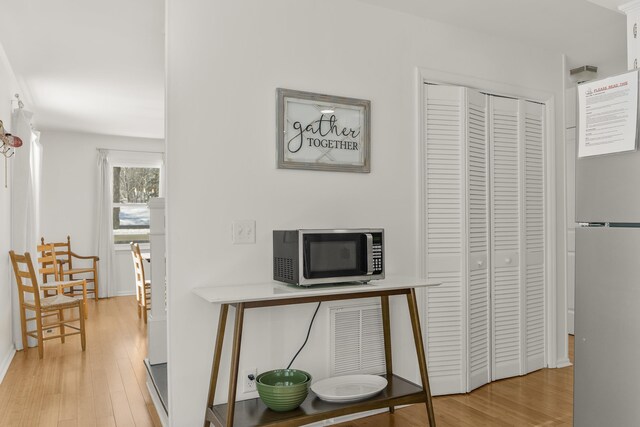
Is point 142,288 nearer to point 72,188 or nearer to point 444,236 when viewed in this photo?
point 72,188

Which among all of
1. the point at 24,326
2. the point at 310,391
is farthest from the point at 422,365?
the point at 24,326

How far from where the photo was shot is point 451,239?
3.18 m

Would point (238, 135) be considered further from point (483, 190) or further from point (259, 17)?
point (483, 190)

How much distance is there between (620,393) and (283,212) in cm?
174

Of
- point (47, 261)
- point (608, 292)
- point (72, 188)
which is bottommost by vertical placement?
point (47, 261)

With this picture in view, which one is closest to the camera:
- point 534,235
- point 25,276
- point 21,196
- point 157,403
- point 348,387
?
point 348,387

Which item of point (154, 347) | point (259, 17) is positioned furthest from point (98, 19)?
point (154, 347)

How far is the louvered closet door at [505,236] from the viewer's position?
3404 mm

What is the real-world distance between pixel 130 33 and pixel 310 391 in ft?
8.86

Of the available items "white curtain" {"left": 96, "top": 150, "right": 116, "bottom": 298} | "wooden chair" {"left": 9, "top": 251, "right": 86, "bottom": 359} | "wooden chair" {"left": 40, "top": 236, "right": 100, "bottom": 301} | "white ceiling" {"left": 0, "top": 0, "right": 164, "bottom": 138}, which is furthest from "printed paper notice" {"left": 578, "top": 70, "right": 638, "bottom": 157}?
"white curtain" {"left": 96, "top": 150, "right": 116, "bottom": 298}

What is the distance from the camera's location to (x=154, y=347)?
3430 millimetres

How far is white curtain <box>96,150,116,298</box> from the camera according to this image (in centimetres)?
702

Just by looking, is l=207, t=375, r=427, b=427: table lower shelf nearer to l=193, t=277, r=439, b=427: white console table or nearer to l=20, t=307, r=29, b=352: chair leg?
l=193, t=277, r=439, b=427: white console table

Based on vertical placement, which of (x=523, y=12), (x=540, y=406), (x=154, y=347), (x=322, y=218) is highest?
(x=523, y=12)
